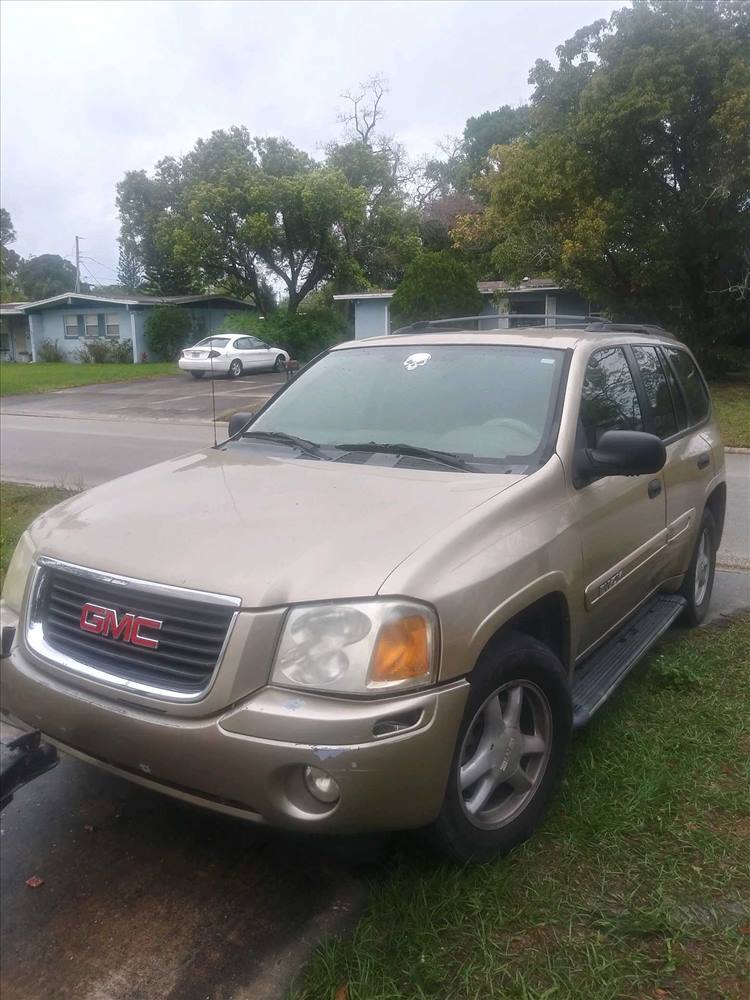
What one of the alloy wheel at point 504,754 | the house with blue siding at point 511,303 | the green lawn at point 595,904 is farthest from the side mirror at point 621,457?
the house with blue siding at point 511,303

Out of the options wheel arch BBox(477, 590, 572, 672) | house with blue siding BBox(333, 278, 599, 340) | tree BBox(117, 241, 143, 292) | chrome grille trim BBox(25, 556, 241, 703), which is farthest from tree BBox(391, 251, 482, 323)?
tree BBox(117, 241, 143, 292)

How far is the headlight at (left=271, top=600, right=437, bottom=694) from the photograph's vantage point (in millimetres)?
2436

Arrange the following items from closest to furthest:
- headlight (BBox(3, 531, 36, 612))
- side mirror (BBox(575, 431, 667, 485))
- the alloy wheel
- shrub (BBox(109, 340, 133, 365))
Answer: the alloy wheel < headlight (BBox(3, 531, 36, 612)) < side mirror (BBox(575, 431, 667, 485)) < shrub (BBox(109, 340, 133, 365))

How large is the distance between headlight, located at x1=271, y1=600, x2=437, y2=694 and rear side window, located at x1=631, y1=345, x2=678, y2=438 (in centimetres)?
242

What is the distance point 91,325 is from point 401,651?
4083cm

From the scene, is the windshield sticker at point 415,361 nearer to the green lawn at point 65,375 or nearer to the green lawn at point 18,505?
the green lawn at point 18,505

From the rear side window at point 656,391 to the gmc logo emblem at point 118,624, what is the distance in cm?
282

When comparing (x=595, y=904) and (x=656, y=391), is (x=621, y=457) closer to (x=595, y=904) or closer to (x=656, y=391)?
(x=656, y=391)

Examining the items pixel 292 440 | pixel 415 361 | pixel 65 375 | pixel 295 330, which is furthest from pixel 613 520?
pixel 65 375

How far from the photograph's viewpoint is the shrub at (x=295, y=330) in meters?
33.0

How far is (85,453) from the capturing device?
516 inches

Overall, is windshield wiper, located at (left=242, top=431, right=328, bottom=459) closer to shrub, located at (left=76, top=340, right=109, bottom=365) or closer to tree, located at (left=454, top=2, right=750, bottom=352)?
tree, located at (left=454, top=2, right=750, bottom=352)

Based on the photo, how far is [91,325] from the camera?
4031 centimetres

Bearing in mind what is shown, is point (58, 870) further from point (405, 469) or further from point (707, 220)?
point (707, 220)
